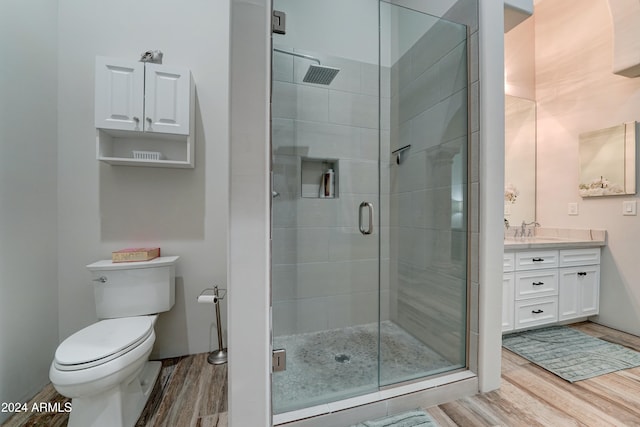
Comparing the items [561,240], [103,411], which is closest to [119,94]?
[103,411]

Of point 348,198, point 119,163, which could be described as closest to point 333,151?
point 348,198

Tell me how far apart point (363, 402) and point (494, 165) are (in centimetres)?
146

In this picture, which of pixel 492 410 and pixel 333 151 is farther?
pixel 333 151

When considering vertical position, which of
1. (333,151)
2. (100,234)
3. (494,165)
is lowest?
(100,234)

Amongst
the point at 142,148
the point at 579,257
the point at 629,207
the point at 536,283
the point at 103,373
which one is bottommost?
the point at 103,373

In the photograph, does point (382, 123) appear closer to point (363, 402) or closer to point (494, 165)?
point (494, 165)

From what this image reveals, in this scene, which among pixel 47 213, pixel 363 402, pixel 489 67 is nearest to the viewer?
pixel 363 402

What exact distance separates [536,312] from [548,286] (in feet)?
0.81

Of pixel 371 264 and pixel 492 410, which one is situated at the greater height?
pixel 371 264

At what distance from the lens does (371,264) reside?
86.9 inches

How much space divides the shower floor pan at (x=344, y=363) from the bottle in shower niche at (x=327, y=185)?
1083mm

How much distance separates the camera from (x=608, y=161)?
2344 millimetres

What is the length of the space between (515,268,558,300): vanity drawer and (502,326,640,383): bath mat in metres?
0.35

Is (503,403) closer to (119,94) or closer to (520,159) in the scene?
(520,159)
